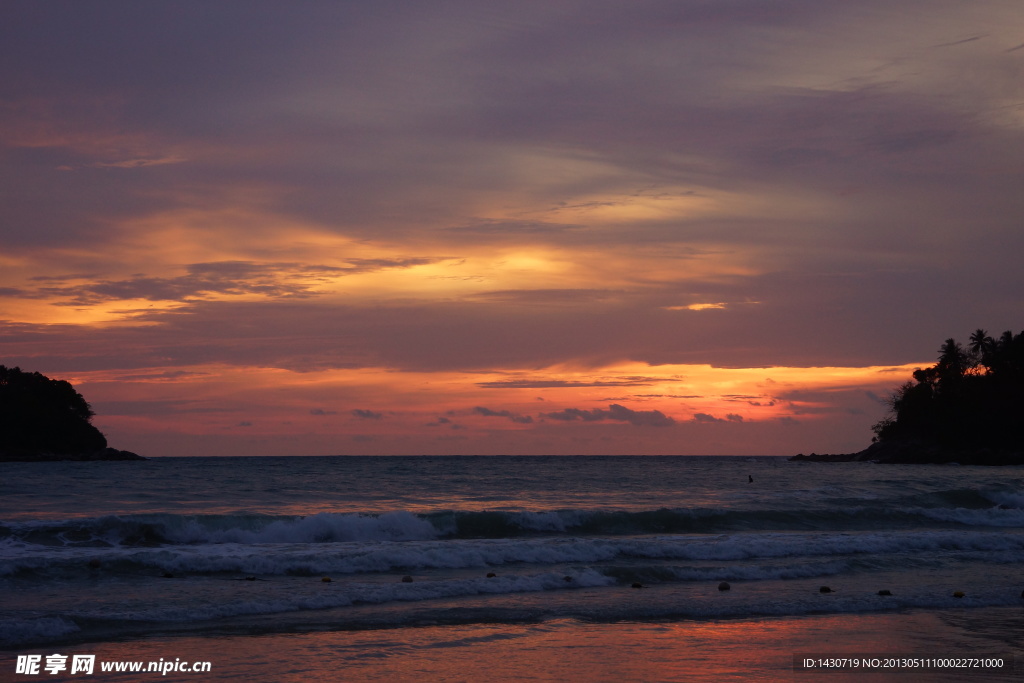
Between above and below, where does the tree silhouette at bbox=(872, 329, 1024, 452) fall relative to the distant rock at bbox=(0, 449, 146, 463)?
above

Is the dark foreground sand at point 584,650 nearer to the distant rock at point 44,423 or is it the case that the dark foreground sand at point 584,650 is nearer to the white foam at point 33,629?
the white foam at point 33,629

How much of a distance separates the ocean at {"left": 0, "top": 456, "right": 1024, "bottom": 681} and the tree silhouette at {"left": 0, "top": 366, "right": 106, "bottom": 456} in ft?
319

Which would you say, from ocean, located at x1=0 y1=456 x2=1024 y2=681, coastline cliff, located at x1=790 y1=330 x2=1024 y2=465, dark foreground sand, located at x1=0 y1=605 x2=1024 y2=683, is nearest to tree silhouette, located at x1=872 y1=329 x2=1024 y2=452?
coastline cliff, located at x1=790 y1=330 x2=1024 y2=465

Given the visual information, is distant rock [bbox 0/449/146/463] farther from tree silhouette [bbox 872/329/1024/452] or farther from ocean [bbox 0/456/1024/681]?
tree silhouette [bbox 872/329/1024/452]

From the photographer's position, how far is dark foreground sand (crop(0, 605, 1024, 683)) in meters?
10.9

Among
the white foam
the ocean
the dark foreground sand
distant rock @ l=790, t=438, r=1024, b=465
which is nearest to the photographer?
the dark foreground sand

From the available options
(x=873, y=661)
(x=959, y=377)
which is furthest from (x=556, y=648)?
(x=959, y=377)

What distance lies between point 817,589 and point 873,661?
19.2ft

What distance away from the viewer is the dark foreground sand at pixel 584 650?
10.9 metres

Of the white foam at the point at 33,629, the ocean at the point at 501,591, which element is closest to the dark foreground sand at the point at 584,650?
the ocean at the point at 501,591

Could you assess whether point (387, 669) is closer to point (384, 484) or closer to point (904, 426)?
point (384, 484)

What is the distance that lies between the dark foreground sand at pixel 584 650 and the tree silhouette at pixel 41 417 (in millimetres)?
119110

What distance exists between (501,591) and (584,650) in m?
5.07

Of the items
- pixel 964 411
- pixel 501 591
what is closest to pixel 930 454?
pixel 964 411
